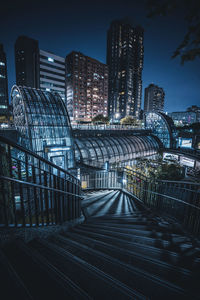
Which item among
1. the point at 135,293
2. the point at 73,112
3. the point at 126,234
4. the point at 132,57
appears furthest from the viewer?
the point at 132,57

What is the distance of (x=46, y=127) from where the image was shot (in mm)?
15570

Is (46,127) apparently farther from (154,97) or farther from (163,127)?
(154,97)

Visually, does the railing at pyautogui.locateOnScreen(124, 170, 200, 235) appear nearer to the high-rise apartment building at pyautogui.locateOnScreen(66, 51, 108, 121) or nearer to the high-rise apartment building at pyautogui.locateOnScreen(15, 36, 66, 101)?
the high-rise apartment building at pyautogui.locateOnScreen(15, 36, 66, 101)

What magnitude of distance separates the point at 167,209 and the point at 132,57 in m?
134

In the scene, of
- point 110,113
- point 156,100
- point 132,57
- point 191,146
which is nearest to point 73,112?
point 110,113

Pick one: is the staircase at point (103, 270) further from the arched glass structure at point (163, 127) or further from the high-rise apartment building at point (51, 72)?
the high-rise apartment building at point (51, 72)

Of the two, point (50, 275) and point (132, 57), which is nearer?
point (50, 275)

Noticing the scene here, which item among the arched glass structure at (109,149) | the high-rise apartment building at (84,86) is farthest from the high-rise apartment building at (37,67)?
the arched glass structure at (109,149)

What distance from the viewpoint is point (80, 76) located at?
83188mm

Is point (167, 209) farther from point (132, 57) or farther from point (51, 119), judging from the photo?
point (132, 57)

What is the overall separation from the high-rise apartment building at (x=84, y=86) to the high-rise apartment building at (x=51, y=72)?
11448 millimetres

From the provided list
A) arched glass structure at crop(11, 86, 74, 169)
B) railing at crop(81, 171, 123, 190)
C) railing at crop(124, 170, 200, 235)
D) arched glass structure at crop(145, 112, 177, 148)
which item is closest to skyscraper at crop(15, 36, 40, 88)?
arched glass structure at crop(145, 112, 177, 148)

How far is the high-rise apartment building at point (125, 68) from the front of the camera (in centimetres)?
10961

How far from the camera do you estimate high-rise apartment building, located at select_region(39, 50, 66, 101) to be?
66.6 metres
